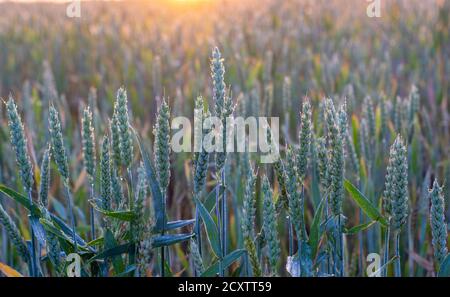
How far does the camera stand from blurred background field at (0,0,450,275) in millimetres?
1445

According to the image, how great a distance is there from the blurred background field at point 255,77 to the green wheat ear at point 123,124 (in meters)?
0.16

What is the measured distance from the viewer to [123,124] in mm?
772

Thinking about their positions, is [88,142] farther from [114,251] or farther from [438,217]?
[438,217]

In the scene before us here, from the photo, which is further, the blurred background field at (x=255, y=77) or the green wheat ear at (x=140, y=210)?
the blurred background field at (x=255, y=77)

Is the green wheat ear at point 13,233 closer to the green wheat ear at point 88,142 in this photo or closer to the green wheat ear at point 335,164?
the green wheat ear at point 88,142

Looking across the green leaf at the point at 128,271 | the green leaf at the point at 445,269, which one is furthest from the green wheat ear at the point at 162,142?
the green leaf at the point at 445,269

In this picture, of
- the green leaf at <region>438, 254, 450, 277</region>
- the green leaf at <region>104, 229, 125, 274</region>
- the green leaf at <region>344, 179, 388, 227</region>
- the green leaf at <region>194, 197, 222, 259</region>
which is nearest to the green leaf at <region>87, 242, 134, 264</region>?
the green leaf at <region>104, 229, 125, 274</region>

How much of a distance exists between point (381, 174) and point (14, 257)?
88 centimetres

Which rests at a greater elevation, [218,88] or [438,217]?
[218,88]

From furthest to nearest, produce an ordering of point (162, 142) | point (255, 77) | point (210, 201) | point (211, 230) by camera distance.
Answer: point (255, 77) < point (210, 201) < point (211, 230) < point (162, 142)

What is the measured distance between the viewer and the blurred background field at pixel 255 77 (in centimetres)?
145

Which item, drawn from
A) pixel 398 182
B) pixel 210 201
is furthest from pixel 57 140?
pixel 398 182

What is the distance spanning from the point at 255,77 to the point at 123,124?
144 cm

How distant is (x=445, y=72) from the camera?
2574 mm
